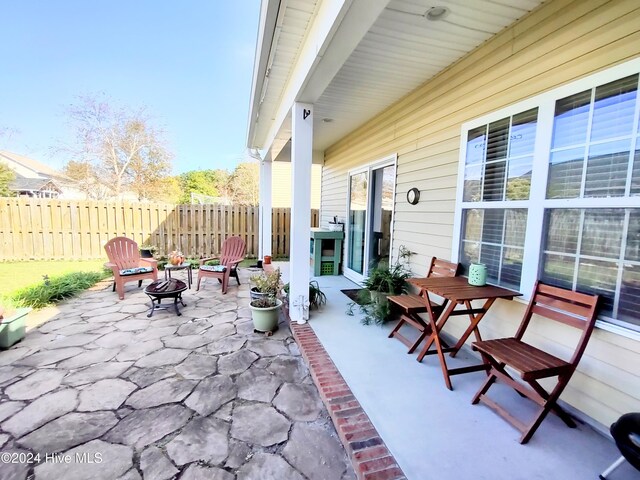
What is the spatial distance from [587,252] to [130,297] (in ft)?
18.7

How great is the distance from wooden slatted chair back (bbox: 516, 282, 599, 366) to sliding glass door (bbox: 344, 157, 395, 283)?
2.43 m

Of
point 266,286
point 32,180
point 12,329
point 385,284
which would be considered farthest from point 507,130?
point 32,180

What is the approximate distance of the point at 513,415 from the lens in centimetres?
196

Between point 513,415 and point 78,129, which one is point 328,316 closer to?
point 513,415

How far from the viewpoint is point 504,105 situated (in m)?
2.48

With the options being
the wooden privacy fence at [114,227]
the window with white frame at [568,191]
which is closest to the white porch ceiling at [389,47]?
the window with white frame at [568,191]

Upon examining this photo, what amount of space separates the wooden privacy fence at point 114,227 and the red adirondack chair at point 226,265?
2.89 m

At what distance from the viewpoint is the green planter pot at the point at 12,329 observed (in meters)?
2.92

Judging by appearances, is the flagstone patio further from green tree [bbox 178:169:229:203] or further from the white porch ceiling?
green tree [bbox 178:169:229:203]

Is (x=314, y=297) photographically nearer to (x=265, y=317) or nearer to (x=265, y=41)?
(x=265, y=317)

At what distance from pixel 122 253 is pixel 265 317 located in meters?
3.53

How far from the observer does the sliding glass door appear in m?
4.70

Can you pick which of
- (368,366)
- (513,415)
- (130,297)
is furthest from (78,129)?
(513,415)

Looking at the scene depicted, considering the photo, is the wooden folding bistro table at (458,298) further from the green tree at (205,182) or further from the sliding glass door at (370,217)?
the green tree at (205,182)
